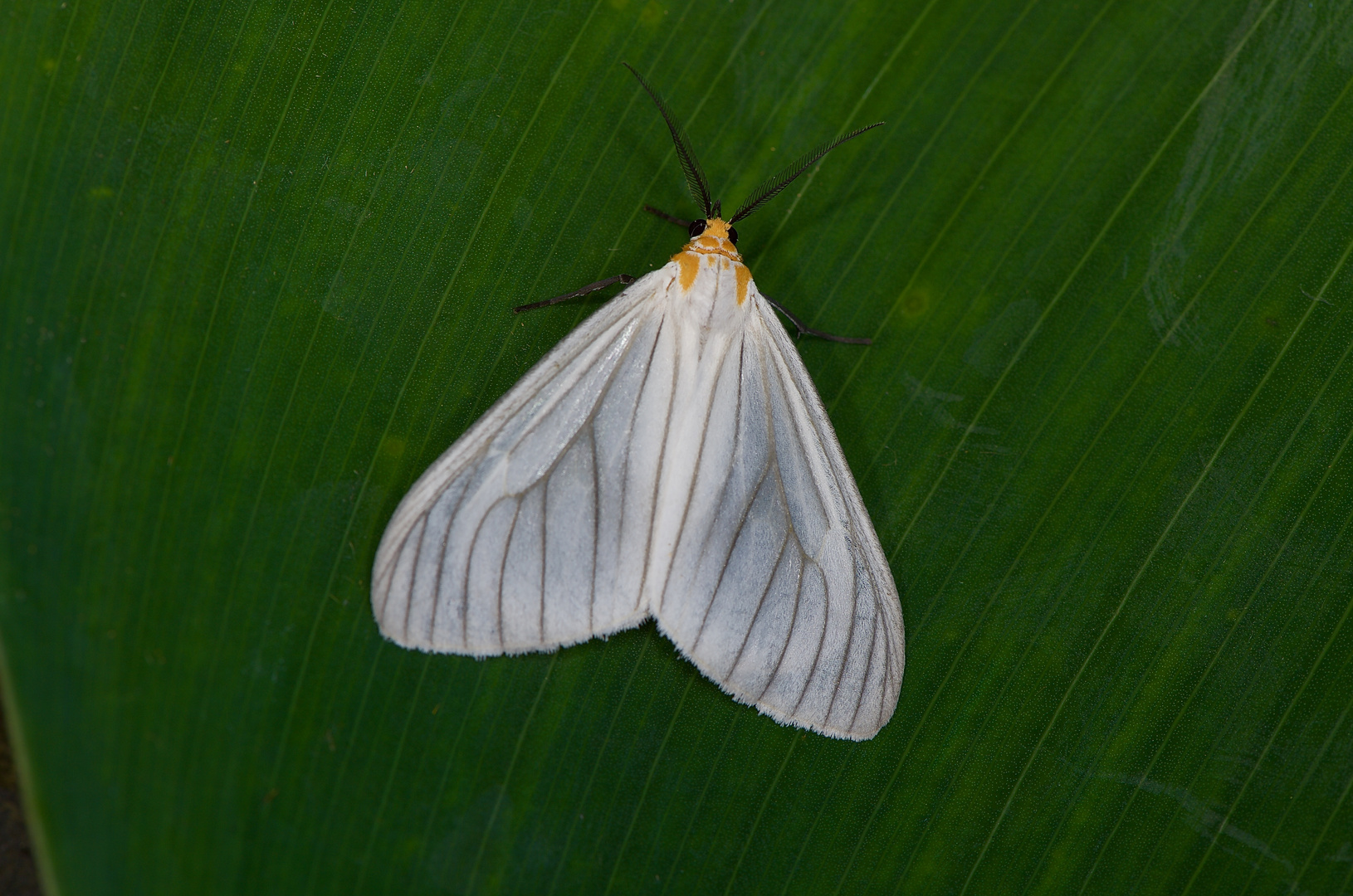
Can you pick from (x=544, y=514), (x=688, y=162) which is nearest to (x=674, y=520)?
(x=544, y=514)

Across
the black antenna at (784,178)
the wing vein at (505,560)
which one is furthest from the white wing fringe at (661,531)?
the black antenna at (784,178)

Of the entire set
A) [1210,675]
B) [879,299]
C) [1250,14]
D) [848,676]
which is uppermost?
[1250,14]

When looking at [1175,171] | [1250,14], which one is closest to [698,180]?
[1175,171]

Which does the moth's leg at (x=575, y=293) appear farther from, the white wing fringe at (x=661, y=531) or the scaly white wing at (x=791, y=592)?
the scaly white wing at (x=791, y=592)

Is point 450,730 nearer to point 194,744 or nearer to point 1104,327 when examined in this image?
point 194,744

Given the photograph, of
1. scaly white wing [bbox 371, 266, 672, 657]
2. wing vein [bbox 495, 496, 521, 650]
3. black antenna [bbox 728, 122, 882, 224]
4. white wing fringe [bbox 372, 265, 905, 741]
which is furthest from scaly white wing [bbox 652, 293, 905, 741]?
black antenna [bbox 728, 122, 882, 224]

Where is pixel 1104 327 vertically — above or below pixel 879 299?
above
